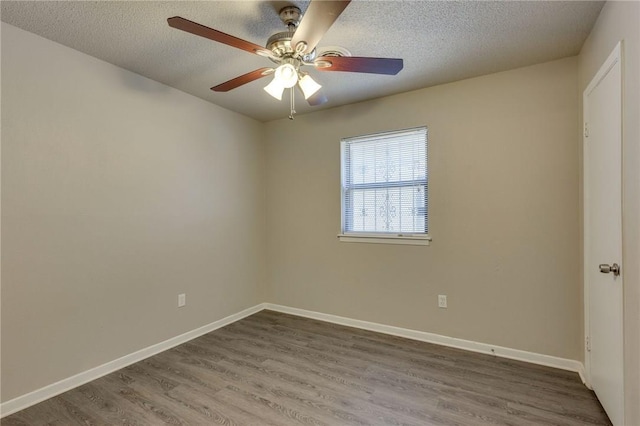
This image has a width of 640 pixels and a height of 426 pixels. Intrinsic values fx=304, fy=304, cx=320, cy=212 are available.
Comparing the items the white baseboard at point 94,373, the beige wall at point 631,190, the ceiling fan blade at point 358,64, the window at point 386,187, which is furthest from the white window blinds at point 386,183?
the white baseboard at point 94,373

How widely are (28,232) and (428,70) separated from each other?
3.19 m

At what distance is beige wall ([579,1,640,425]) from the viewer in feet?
4.58

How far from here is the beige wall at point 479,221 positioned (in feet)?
7.88

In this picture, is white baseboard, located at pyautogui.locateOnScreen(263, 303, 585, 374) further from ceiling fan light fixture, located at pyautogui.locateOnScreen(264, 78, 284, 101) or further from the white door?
ceiling fan light fixture, located at pyautogui.locateOnScreen(264, 78, 284, 101)

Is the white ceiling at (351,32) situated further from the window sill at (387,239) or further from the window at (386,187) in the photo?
the window sill at (387,239)

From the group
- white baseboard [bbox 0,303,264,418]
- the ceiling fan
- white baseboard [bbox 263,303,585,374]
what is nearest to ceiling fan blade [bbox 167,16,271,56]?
the ceiling fan

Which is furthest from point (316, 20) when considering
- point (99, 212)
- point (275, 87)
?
point (99, 212)

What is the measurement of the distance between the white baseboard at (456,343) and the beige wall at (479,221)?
0.17ft

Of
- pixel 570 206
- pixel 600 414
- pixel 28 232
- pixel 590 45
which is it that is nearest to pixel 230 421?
pixel 28 232

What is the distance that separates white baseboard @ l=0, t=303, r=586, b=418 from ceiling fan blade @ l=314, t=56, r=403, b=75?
7.96 ft

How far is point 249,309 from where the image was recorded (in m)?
3.78

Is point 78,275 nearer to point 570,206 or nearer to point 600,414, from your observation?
point 600,414

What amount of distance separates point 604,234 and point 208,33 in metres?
2.49

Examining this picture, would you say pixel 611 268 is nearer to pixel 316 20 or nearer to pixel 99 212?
pixel 316 20
